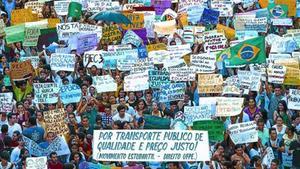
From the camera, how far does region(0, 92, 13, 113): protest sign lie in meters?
26.0

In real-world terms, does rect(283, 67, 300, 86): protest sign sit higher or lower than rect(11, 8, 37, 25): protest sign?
lower

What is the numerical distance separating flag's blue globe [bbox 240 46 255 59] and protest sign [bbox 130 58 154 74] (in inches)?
68.4

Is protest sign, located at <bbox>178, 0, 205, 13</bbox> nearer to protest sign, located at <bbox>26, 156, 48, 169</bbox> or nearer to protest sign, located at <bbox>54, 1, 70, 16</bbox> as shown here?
protest sign, located at <bbox>54, 1, 70, 16</bbox>

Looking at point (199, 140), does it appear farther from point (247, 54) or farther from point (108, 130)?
point (247, 54)

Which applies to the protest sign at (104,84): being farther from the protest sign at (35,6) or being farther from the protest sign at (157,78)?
the protest sign at (35,6)

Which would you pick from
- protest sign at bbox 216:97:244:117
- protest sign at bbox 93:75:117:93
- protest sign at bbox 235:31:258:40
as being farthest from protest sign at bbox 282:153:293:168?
protest sign at bbox 235:31:258:40

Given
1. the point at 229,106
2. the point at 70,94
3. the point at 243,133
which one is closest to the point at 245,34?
the point at 229,106

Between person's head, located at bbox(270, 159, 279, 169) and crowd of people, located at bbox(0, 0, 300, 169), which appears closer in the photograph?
person's head, located at bbox(270, 159, 279, 169)

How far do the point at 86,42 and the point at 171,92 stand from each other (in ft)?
9.92

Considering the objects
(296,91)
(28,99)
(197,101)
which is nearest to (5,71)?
(28,99)

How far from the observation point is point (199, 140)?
2328 cm

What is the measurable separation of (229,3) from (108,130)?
316 inches

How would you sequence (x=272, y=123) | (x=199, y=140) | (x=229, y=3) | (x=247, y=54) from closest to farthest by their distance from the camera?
(x=199, y=140), (x=272, y=123), (x=247, y=54), (x=229, y=3)

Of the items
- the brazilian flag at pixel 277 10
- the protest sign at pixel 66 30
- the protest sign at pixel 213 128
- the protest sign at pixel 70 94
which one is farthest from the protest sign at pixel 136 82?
the brazilian flag at pixel 277 10
